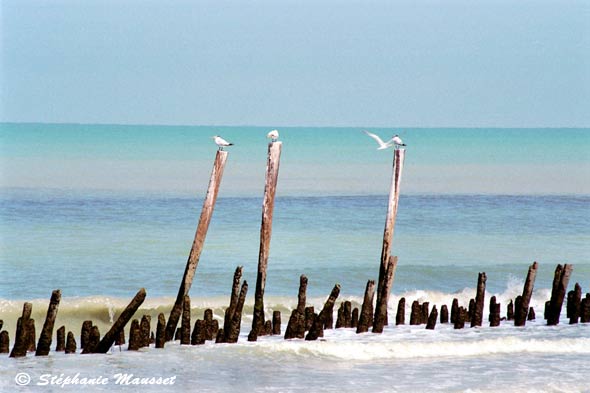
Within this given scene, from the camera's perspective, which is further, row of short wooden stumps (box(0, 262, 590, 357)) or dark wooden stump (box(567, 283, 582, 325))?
dark wooden stump (box(567, 283, 582, 325))

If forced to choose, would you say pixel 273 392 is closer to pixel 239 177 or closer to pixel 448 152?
pixel 239 177

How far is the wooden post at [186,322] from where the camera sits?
13727 mm

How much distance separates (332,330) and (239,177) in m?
39.5

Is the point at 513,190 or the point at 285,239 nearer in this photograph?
the point at 285,239

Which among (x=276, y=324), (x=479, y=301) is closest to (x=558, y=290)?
(x=479, y=301)

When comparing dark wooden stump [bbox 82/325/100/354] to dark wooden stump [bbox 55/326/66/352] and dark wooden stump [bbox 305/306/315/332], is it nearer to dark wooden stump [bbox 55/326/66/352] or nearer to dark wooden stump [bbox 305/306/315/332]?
dark wooden stump [bbox 55/326/66/352]

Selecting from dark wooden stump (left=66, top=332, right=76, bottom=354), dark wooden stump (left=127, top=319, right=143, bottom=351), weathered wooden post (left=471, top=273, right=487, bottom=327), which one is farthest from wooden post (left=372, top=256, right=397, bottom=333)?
dark wooden stump (left=66, top=332, right=76, bottom=354)

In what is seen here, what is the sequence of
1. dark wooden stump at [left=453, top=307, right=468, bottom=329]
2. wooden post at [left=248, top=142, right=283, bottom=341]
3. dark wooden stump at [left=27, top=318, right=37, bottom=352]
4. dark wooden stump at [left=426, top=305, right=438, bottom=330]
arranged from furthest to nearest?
dark wooden stump at [left=453, top=307, right=468, bottom=329] → dark wooden stump at [left=426, top=305, right=438, bottom=330] → wooden post at [left=248, top=142, right=283, bottom=341] → dark wooden stump at [left=27, top=318, right=37, bottom=352]

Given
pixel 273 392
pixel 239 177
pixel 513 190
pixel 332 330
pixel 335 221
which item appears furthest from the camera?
pixel 239 177

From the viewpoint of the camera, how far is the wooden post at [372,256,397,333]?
1511cm

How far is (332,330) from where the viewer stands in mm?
15266

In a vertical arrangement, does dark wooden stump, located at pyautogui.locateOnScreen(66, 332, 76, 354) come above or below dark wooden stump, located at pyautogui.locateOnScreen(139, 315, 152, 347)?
below

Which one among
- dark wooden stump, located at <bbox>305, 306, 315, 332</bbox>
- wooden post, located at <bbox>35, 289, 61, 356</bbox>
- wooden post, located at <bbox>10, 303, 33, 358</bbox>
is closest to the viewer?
wooden post, located at <bbox>35, 289, 61, 356</bbox>

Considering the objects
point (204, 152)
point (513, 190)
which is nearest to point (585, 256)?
point (513, 190)
